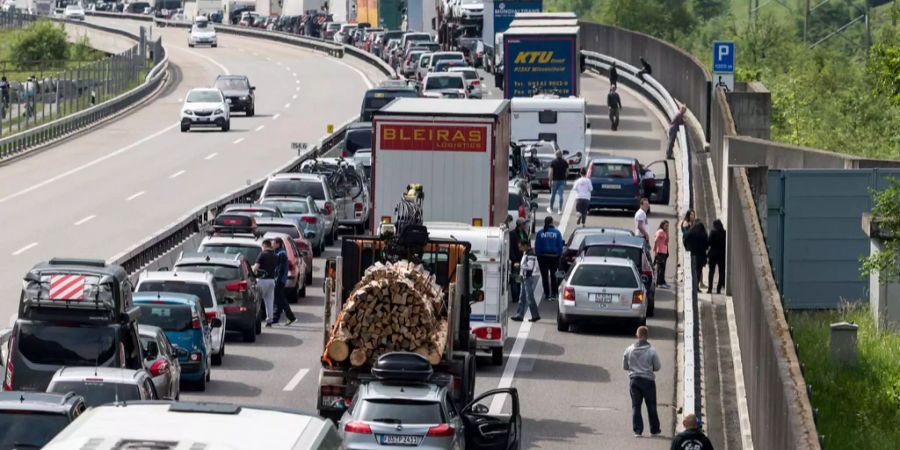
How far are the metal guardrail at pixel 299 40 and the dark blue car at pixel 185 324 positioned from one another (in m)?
58.5

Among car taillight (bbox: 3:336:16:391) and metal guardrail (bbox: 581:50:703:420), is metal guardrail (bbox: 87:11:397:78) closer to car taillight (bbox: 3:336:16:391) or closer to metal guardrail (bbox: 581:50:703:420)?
metal guardrail (bbox: 581:50:703:420)

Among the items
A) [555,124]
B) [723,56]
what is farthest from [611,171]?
[555,124]

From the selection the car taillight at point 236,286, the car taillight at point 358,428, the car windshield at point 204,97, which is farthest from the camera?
the car windshield at point 204,97

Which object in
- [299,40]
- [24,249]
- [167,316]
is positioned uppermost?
[299,40]

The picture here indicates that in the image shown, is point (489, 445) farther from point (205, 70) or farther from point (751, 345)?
point (205, 70)

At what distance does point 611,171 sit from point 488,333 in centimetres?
1787

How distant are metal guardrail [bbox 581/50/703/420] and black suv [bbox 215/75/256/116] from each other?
14599 millimetres

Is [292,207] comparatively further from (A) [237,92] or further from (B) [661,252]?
(A) [237,92]

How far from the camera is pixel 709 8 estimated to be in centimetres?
14825

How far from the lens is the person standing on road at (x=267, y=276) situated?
30344 millimetres

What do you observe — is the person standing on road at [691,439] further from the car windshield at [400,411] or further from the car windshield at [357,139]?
the car windshield at [357,139]

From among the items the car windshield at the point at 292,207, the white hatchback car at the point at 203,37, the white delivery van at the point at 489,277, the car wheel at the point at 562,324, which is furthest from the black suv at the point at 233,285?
the white hatchback car at the point at 203,37

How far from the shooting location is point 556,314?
32.5 m

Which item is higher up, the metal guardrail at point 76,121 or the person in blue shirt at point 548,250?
the metal guardrail at point 76,121
